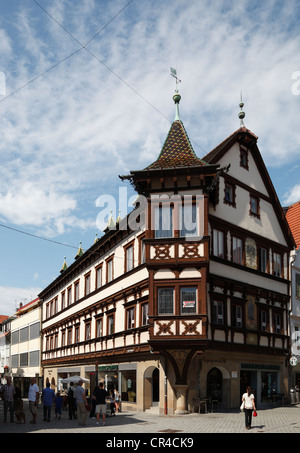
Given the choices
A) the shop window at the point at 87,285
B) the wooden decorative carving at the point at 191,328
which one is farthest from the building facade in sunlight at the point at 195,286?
the shop window at the point at 87,285

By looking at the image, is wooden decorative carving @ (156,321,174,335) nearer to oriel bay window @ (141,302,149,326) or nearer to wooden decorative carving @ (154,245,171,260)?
oriel bay window @ (141,302,149,326)

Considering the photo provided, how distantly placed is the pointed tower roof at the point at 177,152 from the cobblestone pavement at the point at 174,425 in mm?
12304

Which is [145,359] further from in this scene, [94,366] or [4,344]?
[4,344]

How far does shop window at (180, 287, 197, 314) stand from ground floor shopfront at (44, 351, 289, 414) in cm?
216

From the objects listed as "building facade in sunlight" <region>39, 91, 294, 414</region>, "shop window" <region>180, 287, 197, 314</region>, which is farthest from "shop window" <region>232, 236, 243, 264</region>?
"shop window" <region>180, 287, 197, 314</region>

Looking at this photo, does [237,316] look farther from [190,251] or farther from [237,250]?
[190,251]

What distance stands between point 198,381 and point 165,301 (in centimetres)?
426

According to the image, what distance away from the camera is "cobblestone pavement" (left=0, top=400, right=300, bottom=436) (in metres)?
18.6

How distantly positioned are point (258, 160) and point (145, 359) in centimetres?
1452

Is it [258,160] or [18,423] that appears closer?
[18,423]

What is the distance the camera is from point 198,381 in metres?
25.7

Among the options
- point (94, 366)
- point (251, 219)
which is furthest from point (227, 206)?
point (94, 366)

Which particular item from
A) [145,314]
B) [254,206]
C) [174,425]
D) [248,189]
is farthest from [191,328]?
[248,189]
